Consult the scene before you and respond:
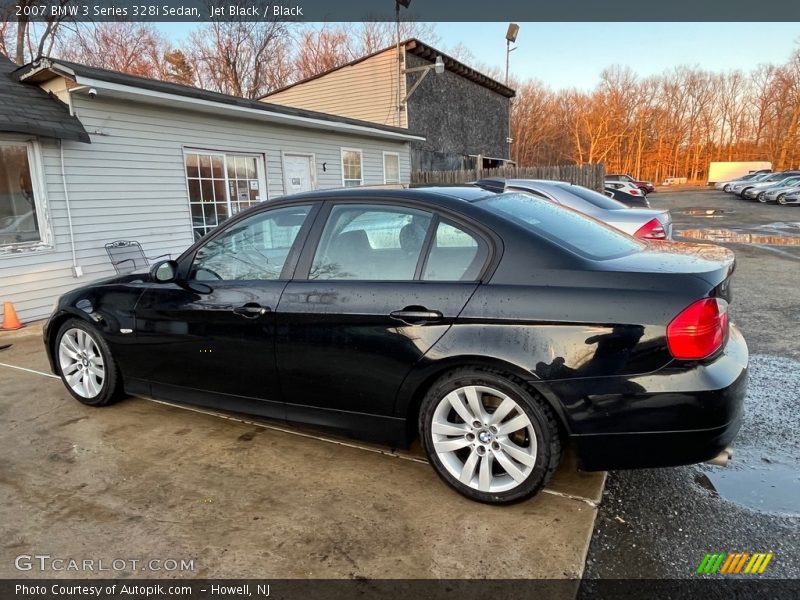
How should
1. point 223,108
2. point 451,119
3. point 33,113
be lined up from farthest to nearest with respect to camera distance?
1. point 451,119
2. point 223,108
3. point 33,113

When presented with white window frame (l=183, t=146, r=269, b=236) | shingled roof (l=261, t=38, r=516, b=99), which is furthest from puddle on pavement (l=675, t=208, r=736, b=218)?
white window frame (l=183, t=146, r=269, b=236)

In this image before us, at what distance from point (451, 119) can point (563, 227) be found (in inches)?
781

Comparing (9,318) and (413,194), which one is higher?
(413,194)

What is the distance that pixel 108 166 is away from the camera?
7.51m

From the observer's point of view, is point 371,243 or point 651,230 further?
point 651,230

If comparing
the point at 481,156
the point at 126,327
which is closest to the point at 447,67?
the point at 481,156

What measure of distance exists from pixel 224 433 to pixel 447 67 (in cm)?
2001

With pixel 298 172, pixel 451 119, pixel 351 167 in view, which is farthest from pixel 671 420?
pixel 451 119

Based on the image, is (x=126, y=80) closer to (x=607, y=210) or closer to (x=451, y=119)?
(x=607, y=210)

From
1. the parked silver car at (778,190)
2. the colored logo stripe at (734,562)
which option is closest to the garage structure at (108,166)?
the colored logo stripe at (734,562)

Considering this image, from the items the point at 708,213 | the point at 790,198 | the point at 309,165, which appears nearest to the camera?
the point at 309,165

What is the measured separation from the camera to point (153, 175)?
8.17m

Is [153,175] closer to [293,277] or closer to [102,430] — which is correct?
[102,430]

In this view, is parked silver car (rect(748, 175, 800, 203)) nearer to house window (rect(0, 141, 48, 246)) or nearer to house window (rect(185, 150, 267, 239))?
house window (rect(185, 150, 267, 239))
